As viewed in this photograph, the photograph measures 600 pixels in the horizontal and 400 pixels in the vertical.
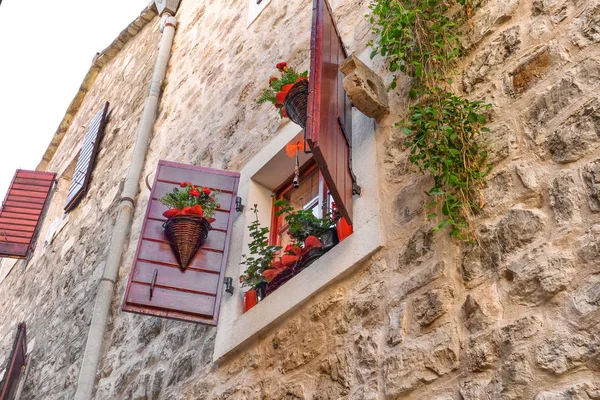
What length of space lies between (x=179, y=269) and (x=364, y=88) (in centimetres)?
161

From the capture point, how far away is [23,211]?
9469 millimetres

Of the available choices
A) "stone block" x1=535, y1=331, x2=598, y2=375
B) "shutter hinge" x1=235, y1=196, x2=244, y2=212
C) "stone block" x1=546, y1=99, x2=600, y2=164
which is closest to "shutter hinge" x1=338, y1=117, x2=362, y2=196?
"stone block" x1=546, y1=99, x2=600, y2=164

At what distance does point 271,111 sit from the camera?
16.4ft

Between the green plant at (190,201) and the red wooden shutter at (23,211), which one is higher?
the red wooden shutter at (23,211)

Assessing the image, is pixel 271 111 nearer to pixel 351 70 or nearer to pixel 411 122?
pixel 351 70

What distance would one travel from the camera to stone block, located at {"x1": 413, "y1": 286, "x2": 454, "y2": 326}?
2.73 meters

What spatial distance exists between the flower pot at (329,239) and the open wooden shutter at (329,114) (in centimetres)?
19

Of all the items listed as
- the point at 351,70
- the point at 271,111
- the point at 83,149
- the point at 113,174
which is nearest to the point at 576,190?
the point at 351,70

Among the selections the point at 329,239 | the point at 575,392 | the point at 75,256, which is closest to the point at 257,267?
the point at 329,239

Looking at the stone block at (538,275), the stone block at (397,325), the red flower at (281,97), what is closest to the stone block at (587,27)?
the stone block at (538,275)

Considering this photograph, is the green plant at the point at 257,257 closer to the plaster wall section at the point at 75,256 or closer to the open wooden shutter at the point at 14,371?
the plaster wall section at the point at 75,256

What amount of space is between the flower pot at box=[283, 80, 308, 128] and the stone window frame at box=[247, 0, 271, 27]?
2.14 metres

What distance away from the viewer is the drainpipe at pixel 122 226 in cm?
532

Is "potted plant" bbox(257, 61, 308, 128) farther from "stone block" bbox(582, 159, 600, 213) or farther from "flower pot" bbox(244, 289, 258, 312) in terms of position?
"stone block" bbox(582, 159, 600, 213)
